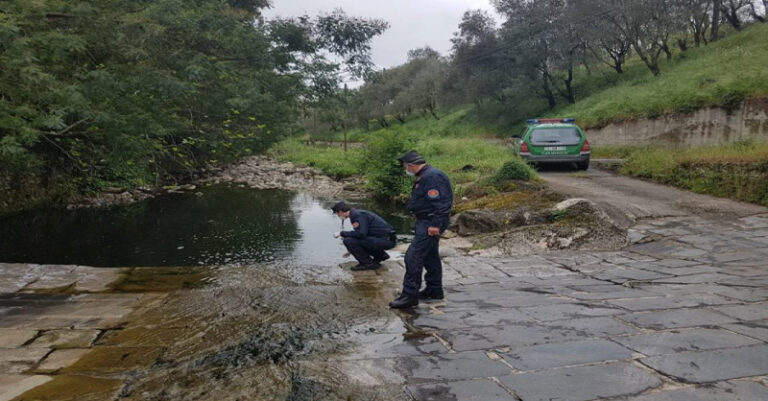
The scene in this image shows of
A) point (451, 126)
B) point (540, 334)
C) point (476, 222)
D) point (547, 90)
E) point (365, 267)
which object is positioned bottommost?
point (365, 267)

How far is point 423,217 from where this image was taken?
5.59 meters

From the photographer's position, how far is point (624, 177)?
14219 millimetres

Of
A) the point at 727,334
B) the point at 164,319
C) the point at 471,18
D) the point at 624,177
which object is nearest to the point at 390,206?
the point at 624,177

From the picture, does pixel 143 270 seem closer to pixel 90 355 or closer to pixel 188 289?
pixel 188 289

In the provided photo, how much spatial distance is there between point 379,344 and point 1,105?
Answer: 28.5 ft

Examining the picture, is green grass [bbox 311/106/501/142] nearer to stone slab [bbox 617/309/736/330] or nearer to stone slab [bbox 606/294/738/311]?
stone slab [bbox 606/294/738/311]

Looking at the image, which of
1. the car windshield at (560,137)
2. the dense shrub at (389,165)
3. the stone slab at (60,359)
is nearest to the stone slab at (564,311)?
the stone slab at (60,359)

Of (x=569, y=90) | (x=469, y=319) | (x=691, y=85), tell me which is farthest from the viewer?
(x=569, y=90)

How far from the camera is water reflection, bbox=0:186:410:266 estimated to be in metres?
10.5

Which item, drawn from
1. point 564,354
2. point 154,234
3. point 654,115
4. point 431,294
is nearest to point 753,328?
point 564,354

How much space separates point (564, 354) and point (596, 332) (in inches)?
25.0

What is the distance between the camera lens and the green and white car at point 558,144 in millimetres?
15273

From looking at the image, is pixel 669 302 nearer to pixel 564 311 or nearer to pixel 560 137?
pixel 564 311

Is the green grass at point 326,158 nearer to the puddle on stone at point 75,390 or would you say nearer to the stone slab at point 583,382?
the puddle on stone at point 75,390
